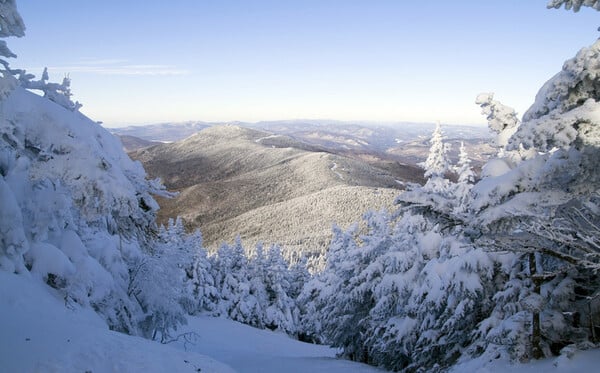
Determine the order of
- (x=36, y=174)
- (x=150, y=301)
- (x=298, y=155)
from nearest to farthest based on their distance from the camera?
(x=36, y=174), (x=150, y=301), (x=298, y=155)

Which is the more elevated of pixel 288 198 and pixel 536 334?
pixel 536 334

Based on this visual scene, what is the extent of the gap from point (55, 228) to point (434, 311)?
32.4ft

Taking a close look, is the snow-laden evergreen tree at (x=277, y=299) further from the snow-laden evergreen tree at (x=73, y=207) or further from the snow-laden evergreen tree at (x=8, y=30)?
the snow-laden evergreen tree at (x=8, y=30)

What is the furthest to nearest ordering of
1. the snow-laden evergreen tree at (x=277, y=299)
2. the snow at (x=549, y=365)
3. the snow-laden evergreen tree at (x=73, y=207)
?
the snow-laden evergreen tree at (x=277, y=299) < the snow at (x=549, y=365) < the snow-laden evergreen tree at (x=73, y=207)

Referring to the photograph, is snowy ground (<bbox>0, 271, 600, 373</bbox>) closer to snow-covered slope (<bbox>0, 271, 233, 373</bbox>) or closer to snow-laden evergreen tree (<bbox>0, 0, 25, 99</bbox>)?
snow-covered slope (<bbox>0, 271, 233, 373</bbox>)

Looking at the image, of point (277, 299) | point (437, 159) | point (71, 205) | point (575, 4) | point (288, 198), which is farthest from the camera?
point (288, 198)

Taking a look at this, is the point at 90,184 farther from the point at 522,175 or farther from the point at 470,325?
the point at 470,325

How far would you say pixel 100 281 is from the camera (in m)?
9.94

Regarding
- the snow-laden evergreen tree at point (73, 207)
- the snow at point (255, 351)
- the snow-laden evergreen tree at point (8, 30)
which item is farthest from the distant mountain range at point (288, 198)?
the snow-laden evergreen tree at point (8, 30)

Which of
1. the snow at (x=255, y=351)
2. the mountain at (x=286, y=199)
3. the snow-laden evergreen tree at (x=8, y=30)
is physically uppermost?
the snow-laden evergreen tree at (x=8, y=30)

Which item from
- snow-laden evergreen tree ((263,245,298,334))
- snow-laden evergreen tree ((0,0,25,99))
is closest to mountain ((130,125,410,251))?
snow-laden evergreen tree ((263,245,298,334))

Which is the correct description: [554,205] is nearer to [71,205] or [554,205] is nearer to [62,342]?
[62,342]

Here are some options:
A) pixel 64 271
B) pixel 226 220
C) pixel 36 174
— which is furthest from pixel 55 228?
pixel 226 220

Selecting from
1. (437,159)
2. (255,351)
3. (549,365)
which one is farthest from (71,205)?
(255,351)
